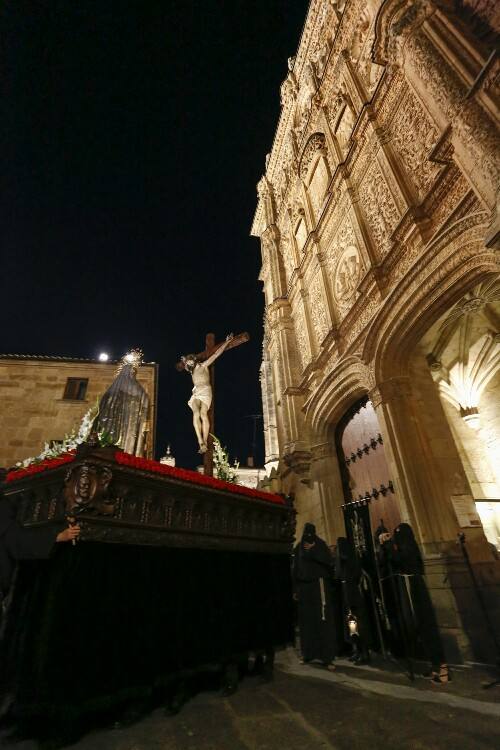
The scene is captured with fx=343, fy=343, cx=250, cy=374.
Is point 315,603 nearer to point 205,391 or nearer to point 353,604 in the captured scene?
point 353,604

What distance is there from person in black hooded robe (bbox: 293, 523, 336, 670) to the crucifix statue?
189cm

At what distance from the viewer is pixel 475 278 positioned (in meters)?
5.61

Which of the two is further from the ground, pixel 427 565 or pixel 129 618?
pixel 427 565

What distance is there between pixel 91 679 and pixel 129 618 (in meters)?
0.40

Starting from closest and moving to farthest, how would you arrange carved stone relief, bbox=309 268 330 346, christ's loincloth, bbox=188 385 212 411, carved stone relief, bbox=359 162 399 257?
christ's loincloth, bbox=188 385 212 411 → carved stone relief, bbox=359 162 399 257 → carved stone relief, bbox=309 268 330 346

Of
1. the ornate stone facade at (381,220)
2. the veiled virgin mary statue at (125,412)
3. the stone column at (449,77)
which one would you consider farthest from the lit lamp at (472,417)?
the veiled virgin mary statue at (125,412)

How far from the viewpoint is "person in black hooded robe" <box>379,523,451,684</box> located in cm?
379

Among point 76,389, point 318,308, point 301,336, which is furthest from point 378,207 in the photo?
point 76,389

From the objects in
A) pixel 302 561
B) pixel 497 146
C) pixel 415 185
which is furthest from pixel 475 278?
pixel 302 561

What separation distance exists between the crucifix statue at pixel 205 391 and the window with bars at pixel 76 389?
8883 millimetres

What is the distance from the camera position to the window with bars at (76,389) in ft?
44.8

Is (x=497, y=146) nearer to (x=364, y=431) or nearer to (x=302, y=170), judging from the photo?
(x=364, y=431)

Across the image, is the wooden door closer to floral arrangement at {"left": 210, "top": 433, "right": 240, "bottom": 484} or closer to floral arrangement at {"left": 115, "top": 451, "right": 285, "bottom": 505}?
floral arrangement at {"left": 210, "top": 433, "right": 240, "bottom": 484}

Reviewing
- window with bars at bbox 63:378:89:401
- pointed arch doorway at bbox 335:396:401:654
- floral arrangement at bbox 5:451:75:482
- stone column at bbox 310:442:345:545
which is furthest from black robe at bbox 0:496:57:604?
window with bars at bbox 63:378:89:401
